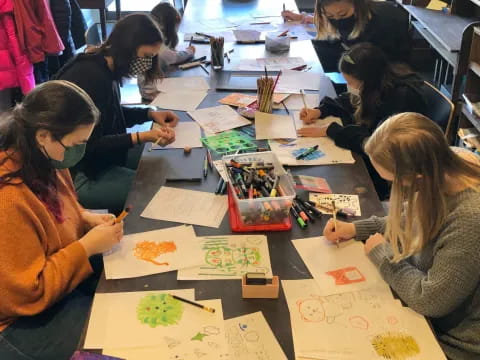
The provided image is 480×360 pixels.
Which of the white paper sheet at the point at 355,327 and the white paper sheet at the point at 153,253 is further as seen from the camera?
the white paper sheet at the point at 153,253

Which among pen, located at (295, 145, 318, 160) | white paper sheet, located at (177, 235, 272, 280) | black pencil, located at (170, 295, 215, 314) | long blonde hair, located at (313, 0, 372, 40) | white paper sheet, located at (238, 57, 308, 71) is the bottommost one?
black pencil, located at (170, 295, 215, 314)

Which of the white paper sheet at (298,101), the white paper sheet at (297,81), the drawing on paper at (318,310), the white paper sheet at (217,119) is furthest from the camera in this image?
the white paper sheet at (297,81)

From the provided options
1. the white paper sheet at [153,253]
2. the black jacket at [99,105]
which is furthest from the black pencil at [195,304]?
the black jacket at [99,105]

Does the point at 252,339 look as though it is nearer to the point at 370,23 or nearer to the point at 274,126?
the point at 274,126

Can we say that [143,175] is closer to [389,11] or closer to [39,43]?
[39,43]

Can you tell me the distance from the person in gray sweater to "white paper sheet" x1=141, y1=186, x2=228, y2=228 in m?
0.52

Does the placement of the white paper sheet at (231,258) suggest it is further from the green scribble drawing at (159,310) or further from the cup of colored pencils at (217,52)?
the cup of colored pencils at (217,52)

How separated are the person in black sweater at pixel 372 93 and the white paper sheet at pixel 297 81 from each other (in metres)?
0.37

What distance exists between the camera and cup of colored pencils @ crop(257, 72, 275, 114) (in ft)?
7.18

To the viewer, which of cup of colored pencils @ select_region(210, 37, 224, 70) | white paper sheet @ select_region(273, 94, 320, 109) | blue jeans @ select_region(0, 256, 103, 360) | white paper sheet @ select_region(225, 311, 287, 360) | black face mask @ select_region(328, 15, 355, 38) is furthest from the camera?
black face mask @ select_region(328, 15, 355, 38)

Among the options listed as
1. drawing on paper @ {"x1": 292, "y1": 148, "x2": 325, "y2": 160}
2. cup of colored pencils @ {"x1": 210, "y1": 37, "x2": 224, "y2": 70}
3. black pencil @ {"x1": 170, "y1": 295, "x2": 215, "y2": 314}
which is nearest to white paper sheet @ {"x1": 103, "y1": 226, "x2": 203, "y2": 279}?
black pencil @ {"x1": 170, "y1": 295, "x2": 215, "y2": 314}

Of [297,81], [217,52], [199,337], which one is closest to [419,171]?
[199,337]

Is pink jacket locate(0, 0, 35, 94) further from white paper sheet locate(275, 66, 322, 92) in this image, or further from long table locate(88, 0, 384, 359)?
white paper sheet locate(275, 66, 322, 92)

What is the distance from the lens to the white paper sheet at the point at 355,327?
112 centimetres
